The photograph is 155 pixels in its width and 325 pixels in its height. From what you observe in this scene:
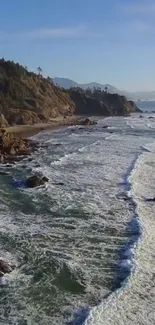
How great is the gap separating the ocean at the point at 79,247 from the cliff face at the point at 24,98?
142ft

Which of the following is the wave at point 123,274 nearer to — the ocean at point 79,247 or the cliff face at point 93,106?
A: the ocean at point 79,247

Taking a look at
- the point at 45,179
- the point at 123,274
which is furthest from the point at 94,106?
the point at 123,274

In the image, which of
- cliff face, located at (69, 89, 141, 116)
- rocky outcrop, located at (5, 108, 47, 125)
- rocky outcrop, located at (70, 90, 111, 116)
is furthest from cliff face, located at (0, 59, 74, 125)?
cliff face, located at (69, 89, 141, 116)

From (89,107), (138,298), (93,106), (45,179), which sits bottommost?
(89,107)

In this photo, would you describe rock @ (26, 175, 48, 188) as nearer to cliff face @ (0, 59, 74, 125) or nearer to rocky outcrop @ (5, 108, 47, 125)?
rocky outcrop @ (5, 108, 47, 125)

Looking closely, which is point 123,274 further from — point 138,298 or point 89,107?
point 89,107

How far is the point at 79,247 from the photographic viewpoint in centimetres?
1647

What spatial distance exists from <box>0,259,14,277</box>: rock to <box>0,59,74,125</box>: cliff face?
55739 millimetres

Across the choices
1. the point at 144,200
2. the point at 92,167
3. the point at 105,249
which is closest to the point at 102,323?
the point at 105,249

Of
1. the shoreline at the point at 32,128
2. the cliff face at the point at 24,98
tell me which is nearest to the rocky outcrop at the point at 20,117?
the cliff face at the point at 24,98

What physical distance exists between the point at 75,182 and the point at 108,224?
8.49 m

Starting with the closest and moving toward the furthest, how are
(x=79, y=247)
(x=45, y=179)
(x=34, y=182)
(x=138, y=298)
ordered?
(x=138, y=298) < (x=79, y=247) < (x=34, y=182) < (x=45, y=179)

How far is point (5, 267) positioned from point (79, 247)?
3.27m

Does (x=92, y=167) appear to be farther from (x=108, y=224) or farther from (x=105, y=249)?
(x=105, y=249)
